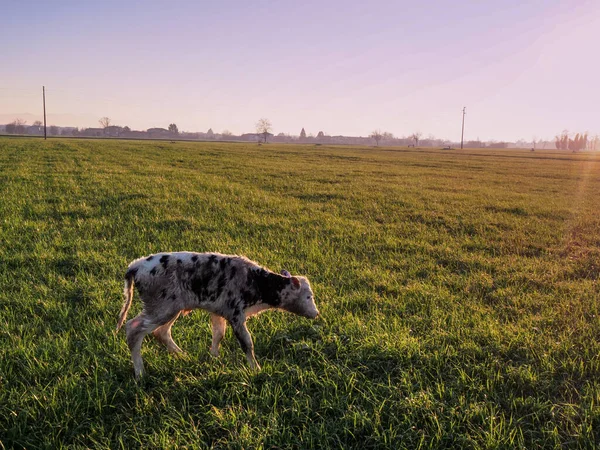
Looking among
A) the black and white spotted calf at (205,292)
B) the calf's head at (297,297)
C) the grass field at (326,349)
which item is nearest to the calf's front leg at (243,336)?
the black and white spotted calf at (205,292)

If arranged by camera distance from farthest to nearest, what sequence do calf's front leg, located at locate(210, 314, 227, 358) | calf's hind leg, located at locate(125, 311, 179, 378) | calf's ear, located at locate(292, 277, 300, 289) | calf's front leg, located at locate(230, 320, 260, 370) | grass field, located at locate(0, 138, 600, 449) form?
calf's front leg, located at locate(210, 314, 227, 358)
calf's ear, located at locate(292, 277, 300, 289)
calf's front leg, located at locate(230, 320, 260, 370)
calf's hind leg, located at locate(125, 311, 179, 378)
grass field, located at locate(0, 138, 600, 449)

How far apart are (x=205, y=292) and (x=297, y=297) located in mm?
1078

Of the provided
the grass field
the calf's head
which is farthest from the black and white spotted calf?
the grass field

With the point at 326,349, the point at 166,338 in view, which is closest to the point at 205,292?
the point at 166,338

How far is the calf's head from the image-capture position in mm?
4316

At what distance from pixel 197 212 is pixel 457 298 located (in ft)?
28.3

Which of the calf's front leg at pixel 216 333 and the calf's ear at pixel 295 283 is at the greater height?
the calf's ear at pixel 295 283

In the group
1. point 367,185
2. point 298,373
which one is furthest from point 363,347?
point 367,185

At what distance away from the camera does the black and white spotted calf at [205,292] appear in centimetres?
384

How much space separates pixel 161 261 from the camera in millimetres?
3959

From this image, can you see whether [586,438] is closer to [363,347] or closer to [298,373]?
[363,347]

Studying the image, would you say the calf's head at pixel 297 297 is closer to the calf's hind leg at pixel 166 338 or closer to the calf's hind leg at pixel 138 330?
the calf's hind leg at pixel 138 330

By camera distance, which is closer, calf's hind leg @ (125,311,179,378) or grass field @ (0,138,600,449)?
grass field @ (0,138,600,449)

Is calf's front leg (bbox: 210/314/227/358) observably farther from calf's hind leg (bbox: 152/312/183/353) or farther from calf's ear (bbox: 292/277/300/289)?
calf's ear (bbox: 292/277/300/289)
